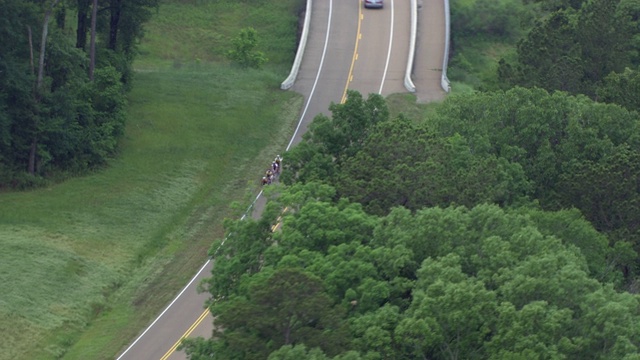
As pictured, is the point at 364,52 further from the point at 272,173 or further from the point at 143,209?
the point at 143,209

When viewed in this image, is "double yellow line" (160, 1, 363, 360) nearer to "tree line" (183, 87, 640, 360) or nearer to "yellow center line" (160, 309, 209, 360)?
"yellow center line" (160, 309, 209, 360)

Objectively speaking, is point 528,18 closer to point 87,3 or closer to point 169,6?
point 169,6

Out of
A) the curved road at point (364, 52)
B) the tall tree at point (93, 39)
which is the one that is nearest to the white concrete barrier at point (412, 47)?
the curved road at point (364, 52)

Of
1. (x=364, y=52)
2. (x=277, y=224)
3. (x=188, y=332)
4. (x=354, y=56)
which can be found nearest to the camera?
(x=277, y=224)

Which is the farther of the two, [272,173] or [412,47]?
[412,47]

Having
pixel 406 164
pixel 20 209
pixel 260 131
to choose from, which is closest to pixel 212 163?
pixel 260 131

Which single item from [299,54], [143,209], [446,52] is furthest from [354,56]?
[143,209]

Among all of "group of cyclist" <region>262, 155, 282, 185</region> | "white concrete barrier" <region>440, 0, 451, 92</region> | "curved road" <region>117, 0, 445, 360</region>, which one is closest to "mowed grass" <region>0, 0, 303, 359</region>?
"group of cyclist" <region>262, 155, 282, 185</region>
